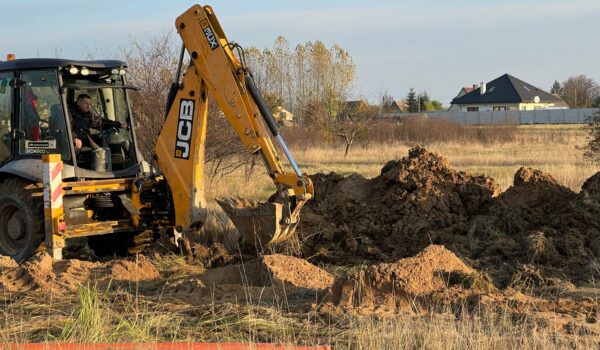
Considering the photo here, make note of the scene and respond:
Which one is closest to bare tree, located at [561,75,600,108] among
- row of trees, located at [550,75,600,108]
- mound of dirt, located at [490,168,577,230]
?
row of trees, located at [550,75,600,108]

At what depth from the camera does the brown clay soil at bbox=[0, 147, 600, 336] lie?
651 centimetres

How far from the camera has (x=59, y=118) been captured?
29.7 ft

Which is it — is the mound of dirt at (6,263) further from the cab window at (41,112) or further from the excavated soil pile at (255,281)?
the excavated soil pile at (255,281)

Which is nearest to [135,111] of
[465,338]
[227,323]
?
[227,323]

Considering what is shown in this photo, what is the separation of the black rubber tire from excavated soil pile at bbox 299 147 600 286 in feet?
11.0

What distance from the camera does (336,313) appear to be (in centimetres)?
611

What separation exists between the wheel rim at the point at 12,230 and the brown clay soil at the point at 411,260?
91 centimetres

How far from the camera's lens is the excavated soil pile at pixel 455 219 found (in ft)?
29.0

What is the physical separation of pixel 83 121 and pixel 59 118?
0.46m

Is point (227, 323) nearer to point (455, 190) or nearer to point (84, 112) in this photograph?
point (84, 112)

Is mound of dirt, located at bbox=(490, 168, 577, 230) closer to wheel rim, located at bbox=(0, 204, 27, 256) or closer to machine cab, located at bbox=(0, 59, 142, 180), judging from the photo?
machine cab, located at bbox=(0, 59, 142, 180)

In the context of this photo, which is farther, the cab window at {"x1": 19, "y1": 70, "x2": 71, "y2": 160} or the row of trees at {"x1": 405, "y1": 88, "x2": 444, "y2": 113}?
the row of trees at {"x1": 405, "y1": 88, "x2": 444, "y2": 113}

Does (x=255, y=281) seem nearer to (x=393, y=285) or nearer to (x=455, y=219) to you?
(x=393, y=285)

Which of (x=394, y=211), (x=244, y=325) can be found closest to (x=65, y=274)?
(x=244, y=325)
